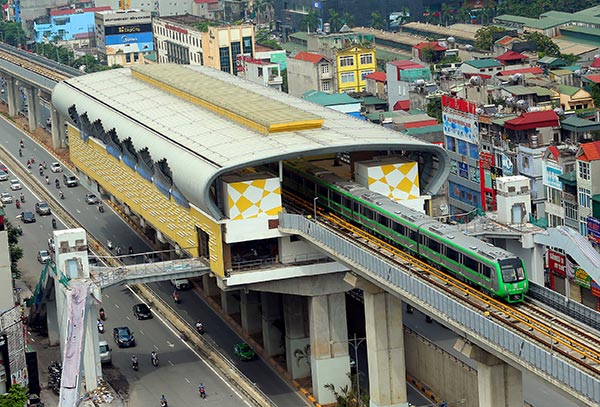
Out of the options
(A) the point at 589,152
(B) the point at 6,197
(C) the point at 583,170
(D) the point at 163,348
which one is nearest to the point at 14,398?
(D) the point at 163,348

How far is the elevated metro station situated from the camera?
101625 millimetres

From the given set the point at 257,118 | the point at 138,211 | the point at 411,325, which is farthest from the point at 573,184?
the point at 138,211

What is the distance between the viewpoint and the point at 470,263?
8412cm

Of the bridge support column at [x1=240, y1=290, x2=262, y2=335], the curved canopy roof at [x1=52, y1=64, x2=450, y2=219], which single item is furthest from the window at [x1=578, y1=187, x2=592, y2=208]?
the bridge support column at [x1=240, y1=290, x2=262, y2=335]

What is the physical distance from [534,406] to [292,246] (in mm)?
19776

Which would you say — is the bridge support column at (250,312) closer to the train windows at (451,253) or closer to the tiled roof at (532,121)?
the train windows at (451,253)

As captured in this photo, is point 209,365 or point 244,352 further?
point 244,352

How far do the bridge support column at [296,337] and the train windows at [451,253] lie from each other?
2136cm

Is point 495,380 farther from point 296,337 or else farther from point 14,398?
point 14,398

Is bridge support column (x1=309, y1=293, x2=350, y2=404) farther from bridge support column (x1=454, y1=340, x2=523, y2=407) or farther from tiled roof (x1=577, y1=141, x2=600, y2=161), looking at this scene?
tiled roof (x1=577, y1=141, x2=600, y2=161)

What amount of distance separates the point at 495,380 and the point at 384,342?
15.6 metres

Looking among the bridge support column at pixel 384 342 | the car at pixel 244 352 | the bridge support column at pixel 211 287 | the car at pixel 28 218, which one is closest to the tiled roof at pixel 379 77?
the car at pixel 28 218

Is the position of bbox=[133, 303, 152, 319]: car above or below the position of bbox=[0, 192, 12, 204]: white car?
below

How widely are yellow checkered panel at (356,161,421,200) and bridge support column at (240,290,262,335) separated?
48.0ft
